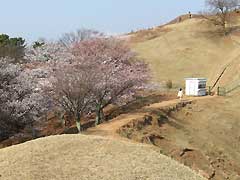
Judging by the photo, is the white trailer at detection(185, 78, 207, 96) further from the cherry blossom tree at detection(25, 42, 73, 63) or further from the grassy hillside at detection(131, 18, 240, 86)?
the cherry blossom tree at detection(25, 42, 73, 63)

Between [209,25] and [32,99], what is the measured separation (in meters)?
36.6

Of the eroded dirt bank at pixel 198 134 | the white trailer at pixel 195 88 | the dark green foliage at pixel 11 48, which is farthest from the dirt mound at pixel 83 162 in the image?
the dark green foliage at pixel 11 48

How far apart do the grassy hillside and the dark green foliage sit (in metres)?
12.3

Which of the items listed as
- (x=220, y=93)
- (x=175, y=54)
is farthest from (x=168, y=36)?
(x=220, y=93)

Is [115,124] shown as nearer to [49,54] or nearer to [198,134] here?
[198,134]

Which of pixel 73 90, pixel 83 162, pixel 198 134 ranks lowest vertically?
pixel 198 134

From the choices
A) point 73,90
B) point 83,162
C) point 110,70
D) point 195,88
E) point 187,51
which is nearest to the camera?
point 83,162

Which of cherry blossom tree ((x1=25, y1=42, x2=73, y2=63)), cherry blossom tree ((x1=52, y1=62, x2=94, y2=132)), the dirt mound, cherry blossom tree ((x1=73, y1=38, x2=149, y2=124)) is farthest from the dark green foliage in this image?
the dirt mound

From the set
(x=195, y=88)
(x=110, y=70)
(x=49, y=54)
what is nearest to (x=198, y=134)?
(x=110, y=70)

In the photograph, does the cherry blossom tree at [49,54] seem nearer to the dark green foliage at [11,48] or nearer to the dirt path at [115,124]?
the dark green foliage at [11,48]

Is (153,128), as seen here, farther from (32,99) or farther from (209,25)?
(209,25)

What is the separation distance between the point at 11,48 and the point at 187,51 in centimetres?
1804

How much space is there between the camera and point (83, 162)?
15523 millimetres

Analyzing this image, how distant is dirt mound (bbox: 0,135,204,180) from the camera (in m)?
14.8
